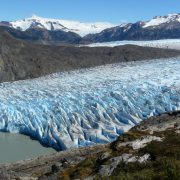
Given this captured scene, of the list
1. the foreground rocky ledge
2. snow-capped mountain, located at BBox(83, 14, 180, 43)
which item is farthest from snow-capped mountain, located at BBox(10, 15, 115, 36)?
the foreground rocky ledge

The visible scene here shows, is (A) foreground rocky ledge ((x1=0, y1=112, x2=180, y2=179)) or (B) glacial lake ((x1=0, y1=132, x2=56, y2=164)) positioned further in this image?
(B) glacial lake ((x1=0, y1=132, x2=56, y2=164))

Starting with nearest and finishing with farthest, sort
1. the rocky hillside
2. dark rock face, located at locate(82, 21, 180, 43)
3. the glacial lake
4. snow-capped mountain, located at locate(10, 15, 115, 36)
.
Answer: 1. the glacial lake
2. the rocky hillside
3. dark rock face, located at locate(82, 21, 180, 43)
4. snow-capped mountain, located at locate(10, 15, 115, 36)

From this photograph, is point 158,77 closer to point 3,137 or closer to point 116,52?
point 3,137

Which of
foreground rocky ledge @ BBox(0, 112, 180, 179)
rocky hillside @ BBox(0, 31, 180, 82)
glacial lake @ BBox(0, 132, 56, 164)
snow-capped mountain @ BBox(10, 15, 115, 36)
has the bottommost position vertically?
snow-capped mountain @ BBox(10, 15, 115, 36)

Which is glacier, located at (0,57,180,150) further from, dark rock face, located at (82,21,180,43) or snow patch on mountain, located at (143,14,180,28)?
snow patch on mountain, located at (143,14,180,28)

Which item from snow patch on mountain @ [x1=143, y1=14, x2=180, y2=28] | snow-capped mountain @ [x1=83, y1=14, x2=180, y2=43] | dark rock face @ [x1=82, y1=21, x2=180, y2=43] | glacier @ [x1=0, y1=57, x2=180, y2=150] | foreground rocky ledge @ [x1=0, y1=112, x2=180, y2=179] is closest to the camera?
foreground rocky ledge @ [x1=0, y1=112, x2=180, y2=179]

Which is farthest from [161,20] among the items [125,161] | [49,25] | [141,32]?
[125,161]

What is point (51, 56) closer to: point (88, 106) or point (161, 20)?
point (88, 106)
